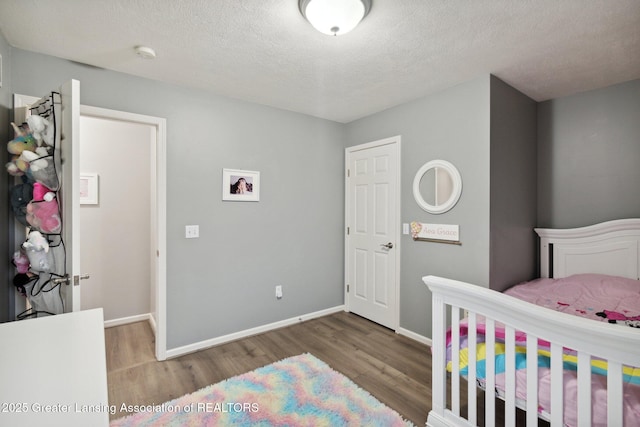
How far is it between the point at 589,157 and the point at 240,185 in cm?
328

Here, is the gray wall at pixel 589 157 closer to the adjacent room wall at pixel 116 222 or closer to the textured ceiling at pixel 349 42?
the textured ceiling at pixel 349 42

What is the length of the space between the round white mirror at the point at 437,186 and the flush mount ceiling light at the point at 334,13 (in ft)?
5.02

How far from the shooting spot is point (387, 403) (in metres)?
2.02

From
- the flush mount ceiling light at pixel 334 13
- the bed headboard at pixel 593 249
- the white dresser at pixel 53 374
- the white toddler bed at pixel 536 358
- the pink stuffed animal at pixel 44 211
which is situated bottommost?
the white toddler bed at pixel 536 358

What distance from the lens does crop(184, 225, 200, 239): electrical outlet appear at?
2.71 metres

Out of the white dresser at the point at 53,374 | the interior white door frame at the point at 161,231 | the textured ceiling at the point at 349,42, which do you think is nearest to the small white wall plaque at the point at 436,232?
the textured ceiling at the point at 349,42

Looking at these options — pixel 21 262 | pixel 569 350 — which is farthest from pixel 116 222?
pixel 569 350

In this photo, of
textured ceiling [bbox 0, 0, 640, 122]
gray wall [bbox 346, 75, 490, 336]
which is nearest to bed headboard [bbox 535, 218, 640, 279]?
gray wall [bbox 346, 75, 490, 336]

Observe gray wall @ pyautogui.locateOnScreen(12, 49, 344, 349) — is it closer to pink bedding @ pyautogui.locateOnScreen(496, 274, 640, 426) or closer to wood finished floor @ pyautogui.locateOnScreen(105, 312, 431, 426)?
wood finished floor @ pyautogui.locateOnScreen(105, 312, 431, 426)

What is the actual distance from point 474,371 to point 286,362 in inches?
58.9

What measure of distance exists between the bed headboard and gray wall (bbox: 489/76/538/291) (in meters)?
0.12

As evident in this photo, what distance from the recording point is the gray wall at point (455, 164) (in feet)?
8.05

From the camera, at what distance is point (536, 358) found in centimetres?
133

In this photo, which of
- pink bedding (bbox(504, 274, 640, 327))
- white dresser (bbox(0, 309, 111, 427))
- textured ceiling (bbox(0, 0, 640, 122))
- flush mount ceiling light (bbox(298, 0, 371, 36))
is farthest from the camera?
pink bedding (bbox(504, 274, 640, 327))
